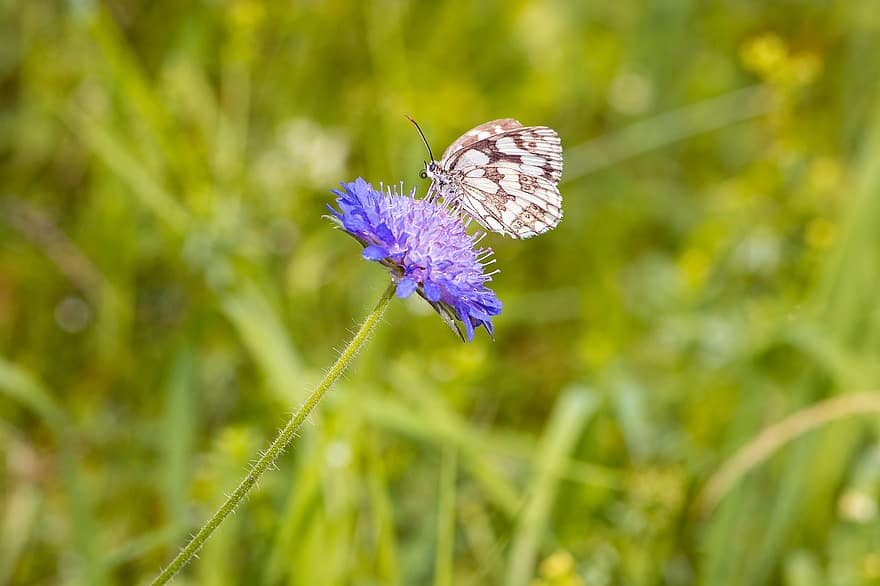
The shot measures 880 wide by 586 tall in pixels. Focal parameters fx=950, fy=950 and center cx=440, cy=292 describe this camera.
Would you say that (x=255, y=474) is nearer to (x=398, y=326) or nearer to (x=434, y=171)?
(x=434, y=171)

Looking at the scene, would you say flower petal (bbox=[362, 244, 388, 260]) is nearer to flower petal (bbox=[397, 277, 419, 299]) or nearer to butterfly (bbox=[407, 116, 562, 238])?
flower petal (bbox=[397, 277, 419, 299])

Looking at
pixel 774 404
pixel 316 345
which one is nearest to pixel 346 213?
pixel 316 345

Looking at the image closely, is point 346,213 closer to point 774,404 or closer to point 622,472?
point 622,472

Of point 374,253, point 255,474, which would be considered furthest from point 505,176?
point 255,474

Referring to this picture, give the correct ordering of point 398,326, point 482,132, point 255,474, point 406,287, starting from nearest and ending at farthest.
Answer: point 255,474 → point 406,287 → point 482,132 → point 398,326

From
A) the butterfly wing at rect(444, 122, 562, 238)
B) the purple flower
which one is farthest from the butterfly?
the purple flower
